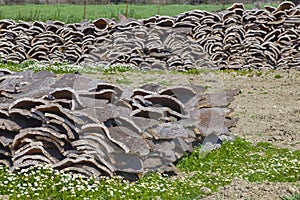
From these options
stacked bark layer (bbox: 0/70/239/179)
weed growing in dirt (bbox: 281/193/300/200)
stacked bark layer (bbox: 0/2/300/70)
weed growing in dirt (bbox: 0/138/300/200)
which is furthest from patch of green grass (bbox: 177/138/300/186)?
stacked bark layer (bbox: 0/2/300/70)

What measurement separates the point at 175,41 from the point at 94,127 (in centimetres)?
1023

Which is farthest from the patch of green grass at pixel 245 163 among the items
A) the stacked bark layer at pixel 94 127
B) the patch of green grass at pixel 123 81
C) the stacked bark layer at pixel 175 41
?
the stacked bark layer at pixel 175 41

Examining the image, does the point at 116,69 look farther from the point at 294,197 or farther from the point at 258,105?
the point at 294,197

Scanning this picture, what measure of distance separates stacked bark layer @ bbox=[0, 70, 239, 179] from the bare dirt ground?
45.7 inches

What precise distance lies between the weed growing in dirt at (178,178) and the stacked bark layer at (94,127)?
18cm

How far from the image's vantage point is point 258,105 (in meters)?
10.5

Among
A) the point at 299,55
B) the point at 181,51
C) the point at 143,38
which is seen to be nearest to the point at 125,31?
the point at 143,38

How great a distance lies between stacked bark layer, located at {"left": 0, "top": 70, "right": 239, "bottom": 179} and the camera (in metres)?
5.97

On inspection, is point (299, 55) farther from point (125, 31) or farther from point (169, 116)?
point (169, 116)

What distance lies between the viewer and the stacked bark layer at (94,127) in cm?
597

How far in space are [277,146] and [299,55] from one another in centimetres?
823

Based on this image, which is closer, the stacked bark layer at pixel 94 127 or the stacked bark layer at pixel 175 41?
the stacked bark layer at pixel 94 127

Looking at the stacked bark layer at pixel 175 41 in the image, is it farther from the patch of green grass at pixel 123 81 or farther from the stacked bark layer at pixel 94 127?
the stacked bark layer at pixel 94 127

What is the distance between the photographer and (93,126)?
6.08 metres
